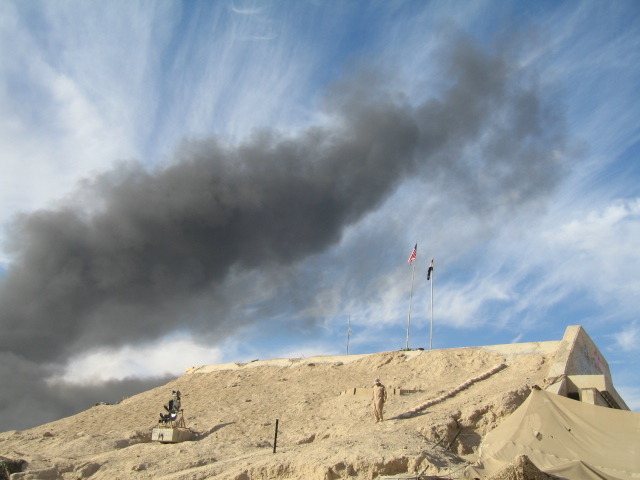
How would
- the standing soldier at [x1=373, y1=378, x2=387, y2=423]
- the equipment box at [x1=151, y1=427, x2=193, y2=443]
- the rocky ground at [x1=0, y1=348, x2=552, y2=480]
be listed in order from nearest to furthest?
the rocky ground at [x1=0, y1=348, x2=552, y2=480] < the standing soldier at [x1=373, y1=378, x2=387, y2=423] < the equipment box at [x1=151, y1=427, x2=193, y2=443]

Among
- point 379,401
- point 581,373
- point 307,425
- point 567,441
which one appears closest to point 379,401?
point 379,401

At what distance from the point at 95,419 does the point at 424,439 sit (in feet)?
53.6

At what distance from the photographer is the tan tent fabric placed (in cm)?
1037

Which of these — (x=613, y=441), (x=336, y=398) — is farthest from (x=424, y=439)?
(x=336, y=398)

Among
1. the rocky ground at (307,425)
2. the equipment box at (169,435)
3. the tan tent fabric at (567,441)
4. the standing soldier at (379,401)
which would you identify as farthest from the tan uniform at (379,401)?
the equipment box at (169,435)

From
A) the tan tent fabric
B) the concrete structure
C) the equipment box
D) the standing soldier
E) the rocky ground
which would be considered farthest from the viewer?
the equipment box

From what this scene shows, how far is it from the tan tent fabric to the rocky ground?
0.99 metres

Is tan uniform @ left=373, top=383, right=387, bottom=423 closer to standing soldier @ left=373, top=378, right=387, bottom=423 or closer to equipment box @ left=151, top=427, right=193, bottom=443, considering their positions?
standing soldier @ left=373, top=378, right=387, bottom=423

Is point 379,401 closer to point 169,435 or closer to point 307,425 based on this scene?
point 307,425

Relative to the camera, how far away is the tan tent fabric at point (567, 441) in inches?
408

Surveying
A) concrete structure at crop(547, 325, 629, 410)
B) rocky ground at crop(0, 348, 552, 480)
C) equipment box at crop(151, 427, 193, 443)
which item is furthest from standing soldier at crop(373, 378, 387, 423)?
equipment box at crop(151, 427, 193, 443)

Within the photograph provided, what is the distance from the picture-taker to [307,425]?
1762cm

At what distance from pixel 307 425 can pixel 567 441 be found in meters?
8.51

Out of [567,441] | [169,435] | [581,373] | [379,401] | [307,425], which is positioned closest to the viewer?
[567,441]
